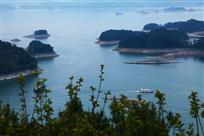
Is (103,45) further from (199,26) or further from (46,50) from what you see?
(199,26)

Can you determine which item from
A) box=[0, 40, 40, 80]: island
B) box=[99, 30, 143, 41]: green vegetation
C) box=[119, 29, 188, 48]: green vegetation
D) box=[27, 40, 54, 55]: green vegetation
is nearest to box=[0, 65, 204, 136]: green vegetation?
box=[0, 40, 40, 80]: island

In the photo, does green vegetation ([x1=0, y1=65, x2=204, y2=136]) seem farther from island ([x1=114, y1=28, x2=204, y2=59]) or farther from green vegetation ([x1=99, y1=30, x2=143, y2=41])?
green vegetation ([x1=99, y1=30, x2=143, y2=41])

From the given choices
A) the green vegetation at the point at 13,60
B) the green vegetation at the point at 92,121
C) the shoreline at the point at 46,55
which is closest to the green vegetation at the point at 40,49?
the shoreline at the point at 46,55

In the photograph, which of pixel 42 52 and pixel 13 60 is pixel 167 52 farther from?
pixel 13 60

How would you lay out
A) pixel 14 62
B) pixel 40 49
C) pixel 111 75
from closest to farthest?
1. pixel 111 75
2. pixel 14 62
3. pixel 40 49

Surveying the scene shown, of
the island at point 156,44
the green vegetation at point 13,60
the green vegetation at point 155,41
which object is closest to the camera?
the green vegetation at point 13,60

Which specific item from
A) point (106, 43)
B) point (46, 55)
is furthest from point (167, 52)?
point (46, 55)

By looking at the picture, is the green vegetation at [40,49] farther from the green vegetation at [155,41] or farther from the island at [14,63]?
the green vegetation at [155,41]
